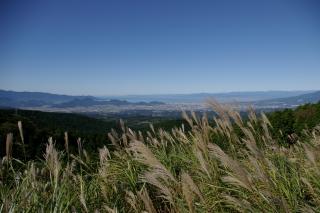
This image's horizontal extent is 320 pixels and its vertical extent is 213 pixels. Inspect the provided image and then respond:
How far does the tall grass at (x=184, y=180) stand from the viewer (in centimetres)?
338

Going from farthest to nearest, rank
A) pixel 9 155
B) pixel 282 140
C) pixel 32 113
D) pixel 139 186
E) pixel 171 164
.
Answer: pixel 32 113 < pixel 282 140 < pixel 171 164 < pixel 139 186 < pixel 9 155

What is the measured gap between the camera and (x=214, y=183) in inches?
185

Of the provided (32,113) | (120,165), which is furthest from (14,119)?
(120,165)

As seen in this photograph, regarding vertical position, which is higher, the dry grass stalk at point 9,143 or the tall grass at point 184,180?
the dry grass stalk at point 9,143

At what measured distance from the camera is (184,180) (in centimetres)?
314

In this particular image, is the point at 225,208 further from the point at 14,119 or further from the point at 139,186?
the point at 14,119

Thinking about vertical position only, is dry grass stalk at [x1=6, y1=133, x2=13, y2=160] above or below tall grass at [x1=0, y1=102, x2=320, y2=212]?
above

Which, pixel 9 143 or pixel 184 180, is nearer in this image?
pixel 184 180

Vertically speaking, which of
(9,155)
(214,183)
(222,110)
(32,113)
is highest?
(222,110)

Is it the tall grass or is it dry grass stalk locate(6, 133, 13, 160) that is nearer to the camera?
the tall grass

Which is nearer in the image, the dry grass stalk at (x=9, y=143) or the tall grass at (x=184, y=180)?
the tall grass at (x=184, y=180)

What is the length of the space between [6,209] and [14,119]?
118399 mm

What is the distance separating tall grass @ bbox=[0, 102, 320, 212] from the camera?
11.1ft

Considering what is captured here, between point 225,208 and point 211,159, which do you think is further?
point 211,159
